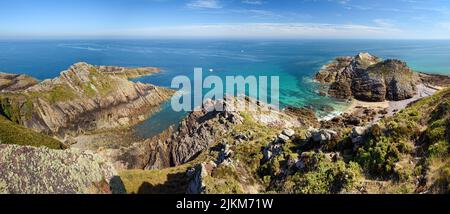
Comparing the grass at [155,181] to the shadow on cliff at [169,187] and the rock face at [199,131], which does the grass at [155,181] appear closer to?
the shadow on cliff at [169,187]

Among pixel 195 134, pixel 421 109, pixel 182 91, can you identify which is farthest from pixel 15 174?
Result: pixel 182 91

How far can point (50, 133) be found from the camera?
196ft

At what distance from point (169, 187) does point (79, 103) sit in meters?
49.4

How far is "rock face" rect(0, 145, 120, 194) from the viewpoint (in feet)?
42.4

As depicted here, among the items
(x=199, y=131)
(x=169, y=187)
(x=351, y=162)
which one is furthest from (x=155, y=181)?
(x=199, y=131)

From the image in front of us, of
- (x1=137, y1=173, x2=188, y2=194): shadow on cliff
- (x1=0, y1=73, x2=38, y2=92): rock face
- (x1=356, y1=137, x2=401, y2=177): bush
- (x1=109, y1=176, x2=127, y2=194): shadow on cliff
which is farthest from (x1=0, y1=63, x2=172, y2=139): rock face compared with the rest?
(x1=356, y1=137, x2=401, y2=177): bush

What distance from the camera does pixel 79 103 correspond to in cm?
6781

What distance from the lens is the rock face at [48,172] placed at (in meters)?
12.9

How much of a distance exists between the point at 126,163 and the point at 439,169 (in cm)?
3790

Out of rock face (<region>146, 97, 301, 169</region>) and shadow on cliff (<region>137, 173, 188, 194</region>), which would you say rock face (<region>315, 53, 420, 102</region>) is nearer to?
rock face (<region>146, 97, 301, 169</region>)

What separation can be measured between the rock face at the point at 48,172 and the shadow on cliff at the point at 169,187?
10350 millimetres

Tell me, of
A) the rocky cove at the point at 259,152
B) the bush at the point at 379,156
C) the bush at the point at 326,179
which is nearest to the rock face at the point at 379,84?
the rocky cove at the point at 259,152

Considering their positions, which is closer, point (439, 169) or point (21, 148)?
point (439, 169)
